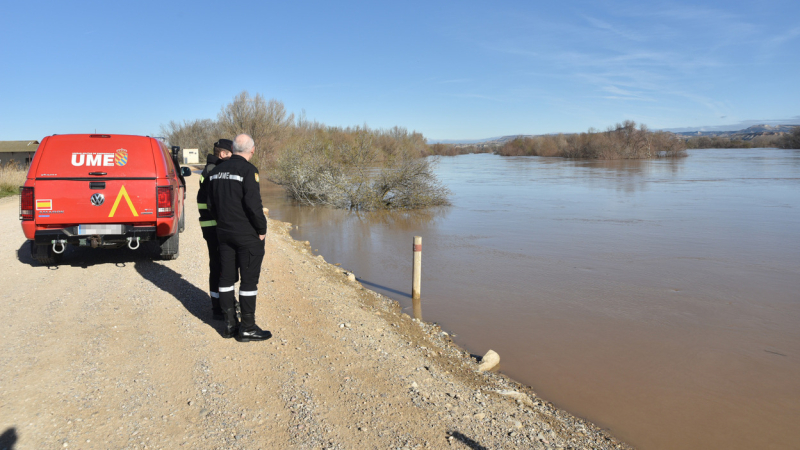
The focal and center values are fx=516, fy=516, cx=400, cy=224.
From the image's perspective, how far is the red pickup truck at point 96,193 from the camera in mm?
6988

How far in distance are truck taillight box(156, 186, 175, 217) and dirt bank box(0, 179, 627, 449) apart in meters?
1.02

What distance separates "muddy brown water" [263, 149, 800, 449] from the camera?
17.1 feet

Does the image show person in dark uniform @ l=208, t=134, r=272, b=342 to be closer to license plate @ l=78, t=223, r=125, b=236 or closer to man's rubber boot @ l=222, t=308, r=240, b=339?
man's rubber boot @ l=222, t=308, r=240, b=339

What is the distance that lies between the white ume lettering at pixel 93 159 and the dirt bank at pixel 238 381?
5.51ft

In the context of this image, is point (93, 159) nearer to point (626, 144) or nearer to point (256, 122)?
point (256, 122)

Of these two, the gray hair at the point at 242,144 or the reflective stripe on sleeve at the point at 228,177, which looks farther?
the gray hair at the point at 242,144

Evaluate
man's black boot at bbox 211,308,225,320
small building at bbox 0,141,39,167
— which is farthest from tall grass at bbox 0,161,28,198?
small building at bbox 0,141,39,167

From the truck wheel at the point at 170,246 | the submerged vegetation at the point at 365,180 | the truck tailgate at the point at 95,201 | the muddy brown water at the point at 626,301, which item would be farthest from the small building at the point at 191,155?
the truck tailgate at the point at 95,201

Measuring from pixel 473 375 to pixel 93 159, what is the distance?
5923 mm

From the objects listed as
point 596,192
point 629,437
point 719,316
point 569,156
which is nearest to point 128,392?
point 629,437

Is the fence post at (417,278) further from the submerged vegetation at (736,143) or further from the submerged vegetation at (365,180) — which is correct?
the submerged vegetation at (736,143)

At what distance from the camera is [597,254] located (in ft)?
40.0

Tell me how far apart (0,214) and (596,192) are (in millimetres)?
24995

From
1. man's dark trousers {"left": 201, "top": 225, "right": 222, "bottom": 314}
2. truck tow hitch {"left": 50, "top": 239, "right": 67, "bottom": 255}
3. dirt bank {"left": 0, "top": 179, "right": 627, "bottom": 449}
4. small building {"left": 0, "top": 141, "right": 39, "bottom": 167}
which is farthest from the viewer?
small building {"left": 0, "top": 141, "right": 39, "bottom": 167}
